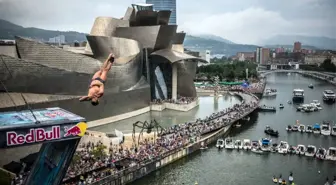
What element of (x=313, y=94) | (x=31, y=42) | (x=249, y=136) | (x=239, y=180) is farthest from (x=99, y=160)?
(x=313, y=94)

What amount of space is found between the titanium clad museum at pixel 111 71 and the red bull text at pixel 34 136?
1296 centimetres

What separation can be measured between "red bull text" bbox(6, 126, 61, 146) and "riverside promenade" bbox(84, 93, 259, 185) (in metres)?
10.7

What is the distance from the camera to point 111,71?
4388 centimetres

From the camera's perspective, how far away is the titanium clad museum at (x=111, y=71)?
34.3 meters

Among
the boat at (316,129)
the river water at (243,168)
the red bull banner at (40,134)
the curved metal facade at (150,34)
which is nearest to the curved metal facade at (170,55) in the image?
the curved metal facade at (150,34)

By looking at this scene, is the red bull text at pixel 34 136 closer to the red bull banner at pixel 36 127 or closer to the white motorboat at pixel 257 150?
the red bull banner at pixel 36 127

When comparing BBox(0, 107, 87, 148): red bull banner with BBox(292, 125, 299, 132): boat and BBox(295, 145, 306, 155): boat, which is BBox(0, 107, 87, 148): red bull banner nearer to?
BBox(295, 145, 306, 155): boat

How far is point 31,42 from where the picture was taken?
35.4 m

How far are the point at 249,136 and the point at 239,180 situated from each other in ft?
47.3

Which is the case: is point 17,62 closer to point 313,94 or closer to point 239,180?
point 239,180

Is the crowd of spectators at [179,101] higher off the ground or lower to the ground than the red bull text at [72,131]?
lower

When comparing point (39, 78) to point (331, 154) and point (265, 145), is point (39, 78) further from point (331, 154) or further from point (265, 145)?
point (331, 154)

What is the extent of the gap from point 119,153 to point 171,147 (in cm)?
488

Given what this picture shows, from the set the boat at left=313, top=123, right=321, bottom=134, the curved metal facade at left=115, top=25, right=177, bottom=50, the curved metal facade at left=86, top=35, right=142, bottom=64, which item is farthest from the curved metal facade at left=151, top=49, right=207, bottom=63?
the boat at left=313, top=123, right=321, bottom=134
